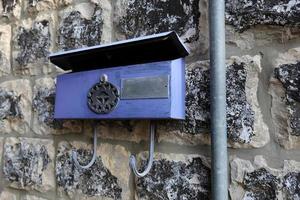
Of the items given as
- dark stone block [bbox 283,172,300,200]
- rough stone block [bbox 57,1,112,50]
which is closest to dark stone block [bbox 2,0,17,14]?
rough stone block [bbox 57,1,112,50]

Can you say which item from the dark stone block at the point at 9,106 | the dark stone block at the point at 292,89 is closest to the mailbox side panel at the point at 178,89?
the dark stone block at the point at 292,89

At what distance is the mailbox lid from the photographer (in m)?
0.82

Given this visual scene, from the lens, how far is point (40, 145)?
1149 mm

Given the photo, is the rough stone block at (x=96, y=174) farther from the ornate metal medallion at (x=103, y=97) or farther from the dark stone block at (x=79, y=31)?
the dark stone block at (x=79, y=31)

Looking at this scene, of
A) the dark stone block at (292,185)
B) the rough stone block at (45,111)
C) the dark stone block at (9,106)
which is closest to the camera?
the dark stone block at (292,185)

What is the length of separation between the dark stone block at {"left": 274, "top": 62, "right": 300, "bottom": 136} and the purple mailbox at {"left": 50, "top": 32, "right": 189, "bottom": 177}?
0.77 ft

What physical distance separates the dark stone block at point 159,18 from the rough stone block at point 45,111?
33 centimetres

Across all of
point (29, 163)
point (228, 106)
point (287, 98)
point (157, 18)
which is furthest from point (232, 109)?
point (29, 163)

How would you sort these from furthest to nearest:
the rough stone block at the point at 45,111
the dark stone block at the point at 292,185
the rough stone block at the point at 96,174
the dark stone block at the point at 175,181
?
the rough stone block at the point at 45,111 < the rough stone block at the point at 96,174 < the dark stone block at the point at 175,181 < the dark stone block at the point at 292,185

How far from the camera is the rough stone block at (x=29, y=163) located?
3.67 feet

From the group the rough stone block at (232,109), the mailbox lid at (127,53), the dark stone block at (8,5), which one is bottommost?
the rough stone block at (232,109)

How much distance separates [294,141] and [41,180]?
791 millimetres

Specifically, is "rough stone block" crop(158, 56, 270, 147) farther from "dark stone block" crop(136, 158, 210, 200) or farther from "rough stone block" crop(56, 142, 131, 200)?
"rough stone block" crop(56, 142, 131, 200)

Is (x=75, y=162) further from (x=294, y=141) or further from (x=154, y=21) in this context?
(x=294, y=141)
